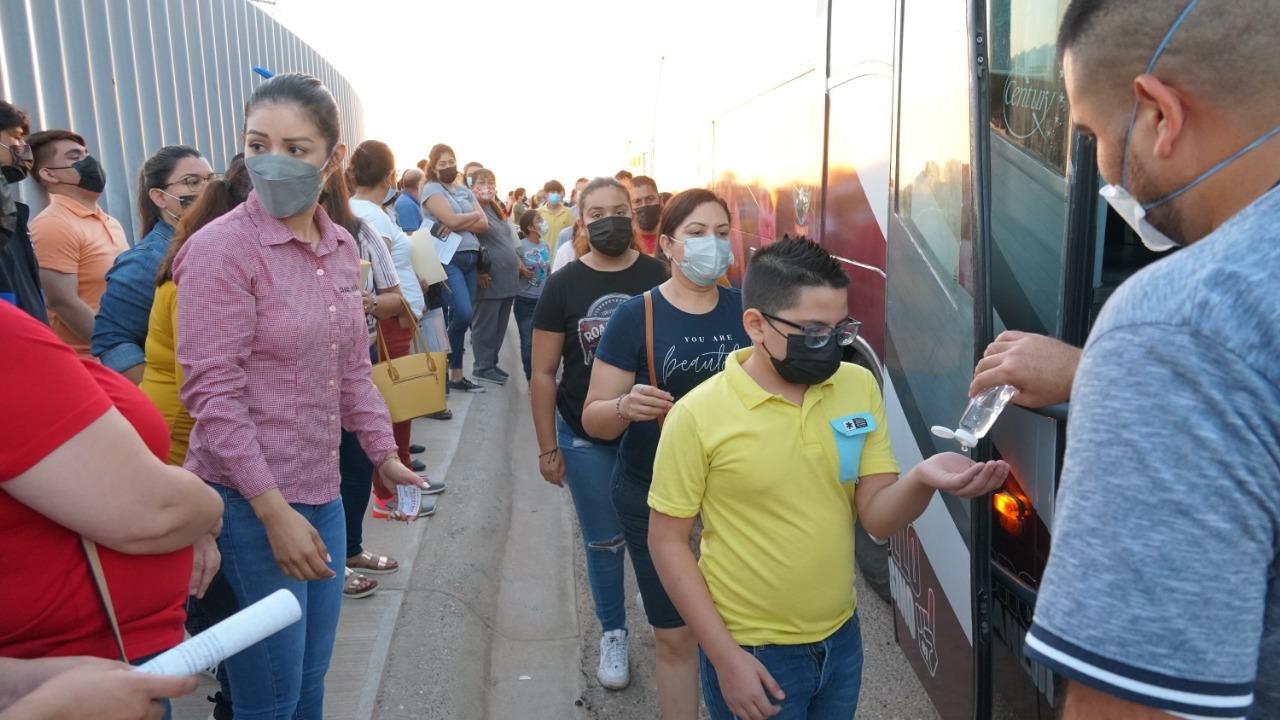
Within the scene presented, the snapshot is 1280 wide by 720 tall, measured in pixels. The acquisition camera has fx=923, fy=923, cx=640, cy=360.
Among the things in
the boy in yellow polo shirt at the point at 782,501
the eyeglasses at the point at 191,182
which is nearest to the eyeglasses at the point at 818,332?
the boy in yellow polo shirt at the point at 782,501

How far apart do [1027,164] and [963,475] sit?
1.17 m

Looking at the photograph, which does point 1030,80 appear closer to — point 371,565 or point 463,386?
point 371,565

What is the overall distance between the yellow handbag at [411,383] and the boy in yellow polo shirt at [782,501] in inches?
62.9

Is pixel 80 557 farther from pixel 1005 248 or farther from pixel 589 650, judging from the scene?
pixel 589 650

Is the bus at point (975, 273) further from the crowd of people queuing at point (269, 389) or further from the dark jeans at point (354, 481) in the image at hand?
the dark jeans at point (354, 481)

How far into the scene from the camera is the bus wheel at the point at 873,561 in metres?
4.29

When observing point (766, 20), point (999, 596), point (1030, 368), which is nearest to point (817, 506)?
point (1030, 368)

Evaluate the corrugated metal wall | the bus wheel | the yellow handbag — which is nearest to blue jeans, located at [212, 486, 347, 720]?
the yellow handbag

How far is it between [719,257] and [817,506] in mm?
1108

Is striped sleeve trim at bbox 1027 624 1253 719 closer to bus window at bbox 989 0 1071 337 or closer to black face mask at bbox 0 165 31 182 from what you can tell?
bus window at bbox 989 0 1071 337

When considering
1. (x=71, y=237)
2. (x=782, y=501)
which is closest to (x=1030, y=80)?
(x=782, y=501)

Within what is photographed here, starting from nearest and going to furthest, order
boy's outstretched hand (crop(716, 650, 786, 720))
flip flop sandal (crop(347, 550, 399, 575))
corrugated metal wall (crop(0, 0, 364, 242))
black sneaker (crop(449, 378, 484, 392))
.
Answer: boy's outstretched hand (crop(716, 650, 786, 720))
flip flop sandal (crop(347, 550, 399, 575))
corrugated metal wall (crop(0, 0, 364, 242))
black sneaker (crop(449, 378, 484, 392))

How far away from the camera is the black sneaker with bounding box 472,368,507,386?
340 inches

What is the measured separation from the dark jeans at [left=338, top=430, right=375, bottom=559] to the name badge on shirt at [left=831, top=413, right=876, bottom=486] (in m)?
2.34
